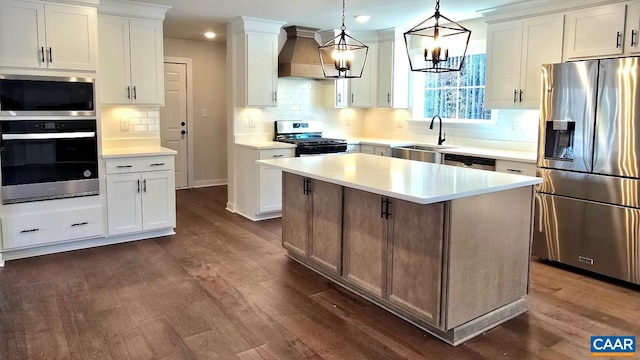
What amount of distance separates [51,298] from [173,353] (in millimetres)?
1309

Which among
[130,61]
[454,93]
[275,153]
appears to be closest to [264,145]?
[275,153]

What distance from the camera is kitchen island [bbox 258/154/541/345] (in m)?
2.66

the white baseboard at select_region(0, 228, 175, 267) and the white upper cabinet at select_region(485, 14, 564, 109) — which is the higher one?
the white upper cabinet at select_region(485, 14, 564, 109)

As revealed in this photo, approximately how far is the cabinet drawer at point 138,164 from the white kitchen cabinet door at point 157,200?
0.06 meters

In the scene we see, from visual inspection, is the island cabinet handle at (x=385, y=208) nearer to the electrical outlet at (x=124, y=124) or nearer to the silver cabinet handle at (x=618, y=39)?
the silver cabinet handle at (x=618, y=39)

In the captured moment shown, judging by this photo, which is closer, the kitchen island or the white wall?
the kitchen island

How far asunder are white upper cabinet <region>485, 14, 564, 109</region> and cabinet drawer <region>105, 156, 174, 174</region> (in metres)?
3.43

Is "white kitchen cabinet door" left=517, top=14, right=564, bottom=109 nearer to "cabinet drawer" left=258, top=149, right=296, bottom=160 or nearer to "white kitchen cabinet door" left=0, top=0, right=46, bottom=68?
"cabinet drawer" left=258, top=149, right=296, bottom=160

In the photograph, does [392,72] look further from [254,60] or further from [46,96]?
[46,96]

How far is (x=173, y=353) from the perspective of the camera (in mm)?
2602

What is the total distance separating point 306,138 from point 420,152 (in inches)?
62.7

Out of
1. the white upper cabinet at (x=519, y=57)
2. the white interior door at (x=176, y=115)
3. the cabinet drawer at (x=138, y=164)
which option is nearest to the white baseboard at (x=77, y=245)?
the cabinet drawer at (x=138, y=164)

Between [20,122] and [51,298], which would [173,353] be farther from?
[20,122]
